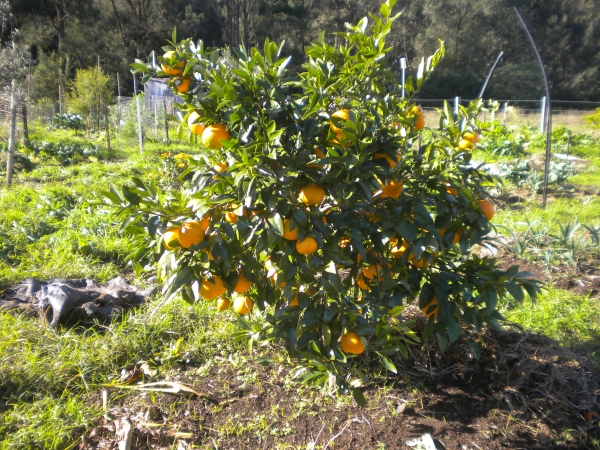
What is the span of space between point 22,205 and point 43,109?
15.8m

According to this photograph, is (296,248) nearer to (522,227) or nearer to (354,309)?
(354,309)

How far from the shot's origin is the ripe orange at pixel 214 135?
1.53 meters

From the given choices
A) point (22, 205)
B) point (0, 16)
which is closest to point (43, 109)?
point (0, 16)

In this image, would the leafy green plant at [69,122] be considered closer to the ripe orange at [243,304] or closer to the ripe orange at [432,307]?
the ripe orange at [243,304]

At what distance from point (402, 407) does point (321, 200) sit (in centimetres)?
111

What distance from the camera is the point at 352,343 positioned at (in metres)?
1.60

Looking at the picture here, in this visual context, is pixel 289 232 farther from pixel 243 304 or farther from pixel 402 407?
pixel 402 407

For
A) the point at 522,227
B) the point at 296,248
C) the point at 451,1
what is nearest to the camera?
the point at 296,248

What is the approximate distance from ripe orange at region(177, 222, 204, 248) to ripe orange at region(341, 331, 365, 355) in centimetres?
65

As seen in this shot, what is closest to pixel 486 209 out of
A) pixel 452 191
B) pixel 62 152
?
pixel 452 191

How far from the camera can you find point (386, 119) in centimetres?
163

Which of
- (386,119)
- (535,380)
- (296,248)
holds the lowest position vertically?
(535,380)

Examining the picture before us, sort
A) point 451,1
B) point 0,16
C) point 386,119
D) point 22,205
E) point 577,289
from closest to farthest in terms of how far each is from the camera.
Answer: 1. point 386,119
2. point 577,289
3. point 22,205
4. point 0,16
5. point 451,1

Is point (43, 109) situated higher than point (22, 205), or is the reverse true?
point (43, 109)
